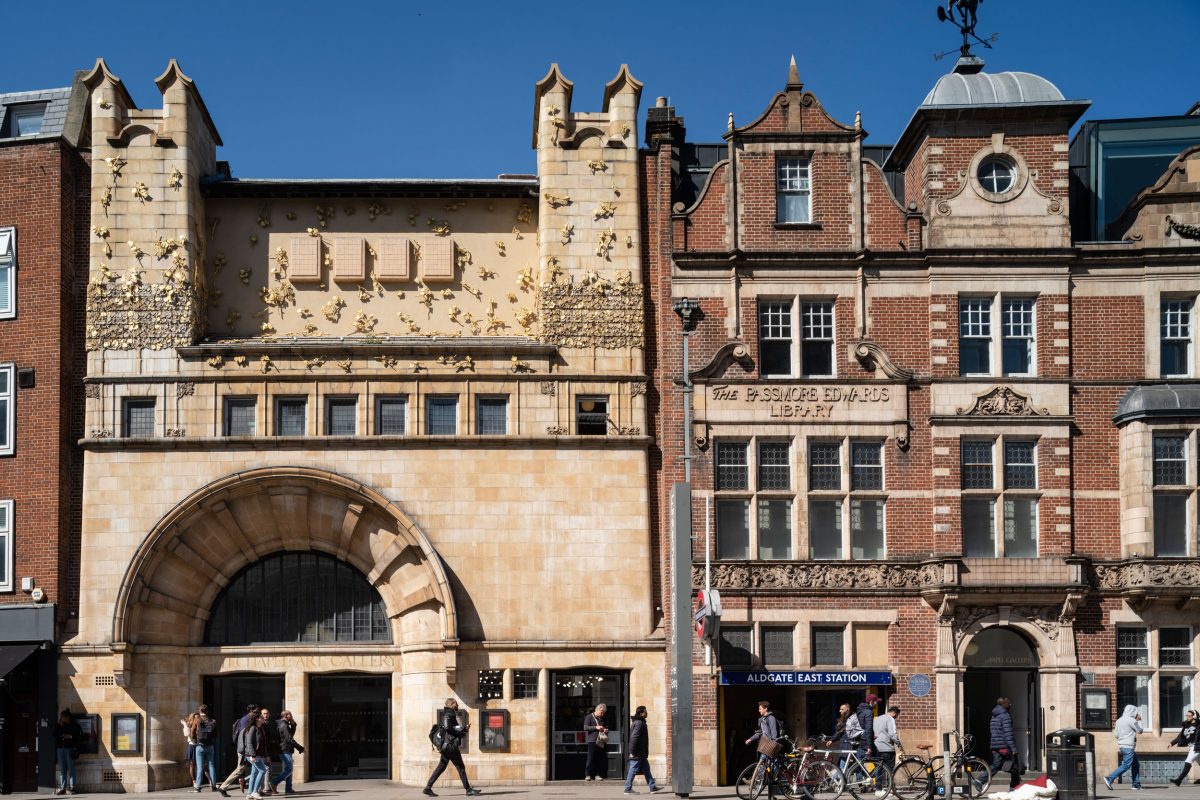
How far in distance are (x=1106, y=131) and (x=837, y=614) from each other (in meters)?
13.1

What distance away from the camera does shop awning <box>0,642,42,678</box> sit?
29.8 metres

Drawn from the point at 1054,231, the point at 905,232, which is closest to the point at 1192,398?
the point at 1054,231

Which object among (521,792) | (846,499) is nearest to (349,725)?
(521,792)

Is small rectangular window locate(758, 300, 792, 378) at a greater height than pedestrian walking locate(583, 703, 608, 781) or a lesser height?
greater

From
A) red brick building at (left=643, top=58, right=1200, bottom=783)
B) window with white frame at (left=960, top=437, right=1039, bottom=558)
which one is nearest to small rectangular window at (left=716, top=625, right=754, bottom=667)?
red brick building at (left=643, top=58, right=1200, bottom=783)

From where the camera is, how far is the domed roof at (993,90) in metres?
32.3

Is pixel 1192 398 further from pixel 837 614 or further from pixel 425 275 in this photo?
pixel 425 275

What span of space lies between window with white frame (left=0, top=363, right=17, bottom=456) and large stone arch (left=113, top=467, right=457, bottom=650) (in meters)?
3.69

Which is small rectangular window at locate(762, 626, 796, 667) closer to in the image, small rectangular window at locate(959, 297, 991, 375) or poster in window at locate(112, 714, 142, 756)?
small rectangular window at locate(959, 297, 991, 375)

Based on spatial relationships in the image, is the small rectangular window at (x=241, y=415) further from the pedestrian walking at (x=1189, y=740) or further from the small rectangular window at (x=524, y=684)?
the pedestrian walking at (x=1189, y=740)

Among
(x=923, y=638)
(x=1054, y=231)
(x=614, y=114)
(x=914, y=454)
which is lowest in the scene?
(x=923, y=638)

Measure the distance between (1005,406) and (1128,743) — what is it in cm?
728

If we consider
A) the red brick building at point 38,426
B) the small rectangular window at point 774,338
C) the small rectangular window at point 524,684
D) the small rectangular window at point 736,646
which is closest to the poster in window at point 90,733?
the red brick building at point 38,426

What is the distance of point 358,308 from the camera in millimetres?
32875
